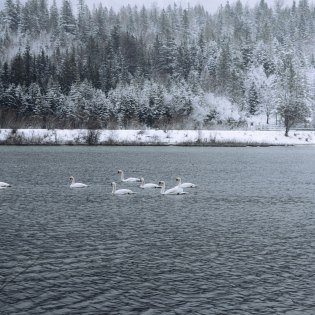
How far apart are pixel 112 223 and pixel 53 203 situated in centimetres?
683

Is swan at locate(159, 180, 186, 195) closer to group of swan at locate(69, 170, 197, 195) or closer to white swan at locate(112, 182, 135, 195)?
group of swan at locate(69, 170, 197, 195)

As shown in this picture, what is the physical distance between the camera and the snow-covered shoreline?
8500cm

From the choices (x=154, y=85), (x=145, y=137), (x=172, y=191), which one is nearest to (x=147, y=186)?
(x=172, y=191)

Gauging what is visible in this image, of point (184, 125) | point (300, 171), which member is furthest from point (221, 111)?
point (300, 171)

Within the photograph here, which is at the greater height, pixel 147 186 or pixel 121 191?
pixel 147 186

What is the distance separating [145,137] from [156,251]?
75.5 metres

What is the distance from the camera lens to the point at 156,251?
18.1 m

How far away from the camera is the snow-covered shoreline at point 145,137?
85000 mm

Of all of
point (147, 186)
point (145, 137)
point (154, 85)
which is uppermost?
point (154, 85)

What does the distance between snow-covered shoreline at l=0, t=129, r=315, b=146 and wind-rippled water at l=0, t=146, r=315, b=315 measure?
164ft

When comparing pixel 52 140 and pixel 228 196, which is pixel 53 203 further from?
pixel 52 140

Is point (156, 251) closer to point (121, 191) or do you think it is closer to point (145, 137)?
point (121, 191)

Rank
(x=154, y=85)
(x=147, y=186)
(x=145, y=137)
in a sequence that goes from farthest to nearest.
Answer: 1. (x=154, y=85)
2. (x=145, y=137)
3. (x=147, y=186)

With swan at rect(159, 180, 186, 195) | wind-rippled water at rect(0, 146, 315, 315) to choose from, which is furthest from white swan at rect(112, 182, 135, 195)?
swan at rect(159, 180, 186, 195)
